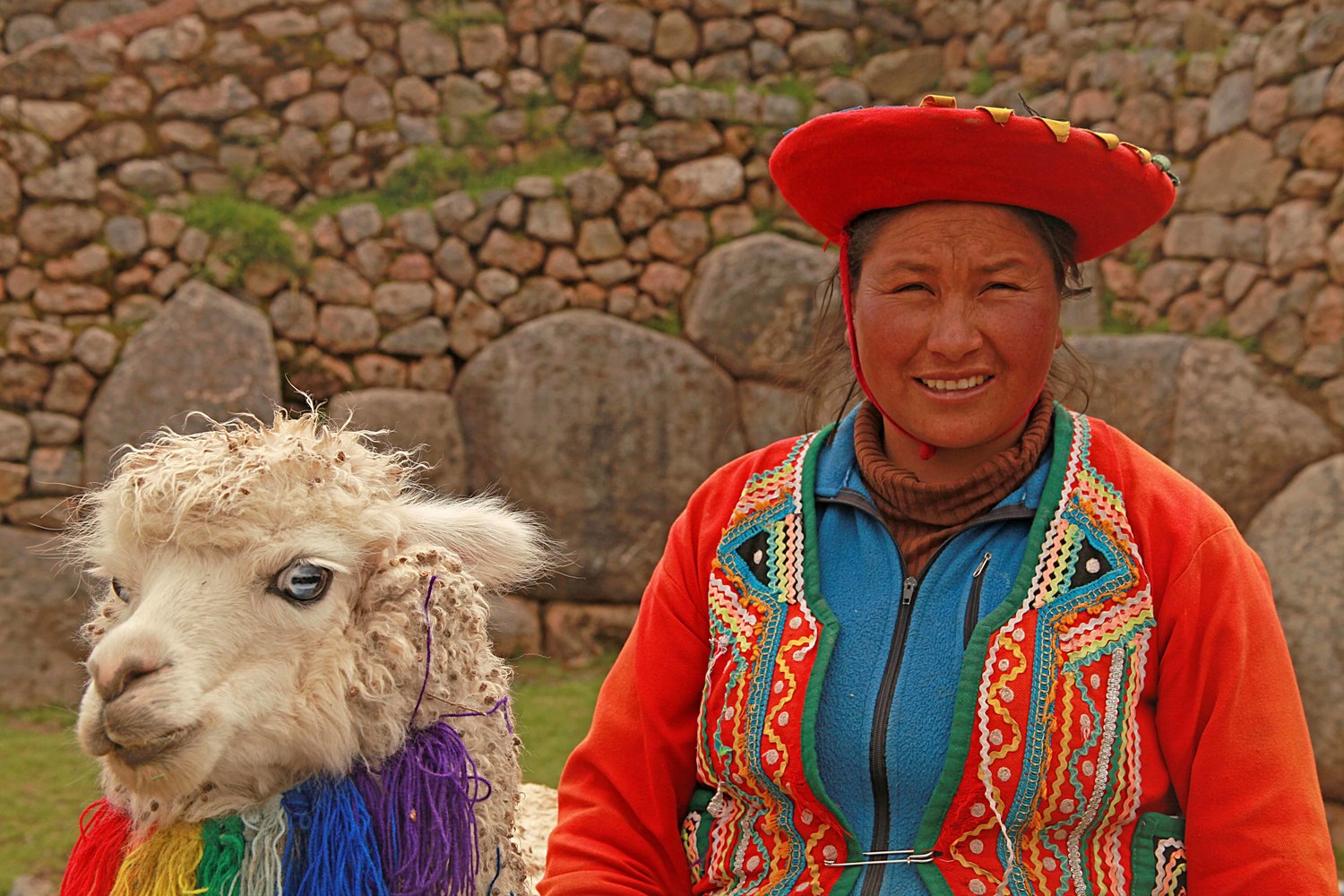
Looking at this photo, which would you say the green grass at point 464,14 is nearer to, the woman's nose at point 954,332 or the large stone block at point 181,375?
the large stone block at point 181,375

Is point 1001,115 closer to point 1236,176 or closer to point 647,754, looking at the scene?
point 647,754

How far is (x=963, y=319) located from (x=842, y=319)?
37 cm

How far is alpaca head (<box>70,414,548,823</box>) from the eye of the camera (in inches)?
54.8

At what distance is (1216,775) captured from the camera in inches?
57.1

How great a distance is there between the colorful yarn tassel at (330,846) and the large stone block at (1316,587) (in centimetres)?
358

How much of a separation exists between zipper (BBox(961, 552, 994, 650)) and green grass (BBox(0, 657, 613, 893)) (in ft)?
7.20

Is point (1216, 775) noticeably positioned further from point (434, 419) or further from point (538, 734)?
point (434, 419)

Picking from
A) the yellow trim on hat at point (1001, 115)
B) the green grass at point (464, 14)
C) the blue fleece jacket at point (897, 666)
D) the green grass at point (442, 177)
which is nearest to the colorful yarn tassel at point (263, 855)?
the blue fleece jacket at point (897, 666)

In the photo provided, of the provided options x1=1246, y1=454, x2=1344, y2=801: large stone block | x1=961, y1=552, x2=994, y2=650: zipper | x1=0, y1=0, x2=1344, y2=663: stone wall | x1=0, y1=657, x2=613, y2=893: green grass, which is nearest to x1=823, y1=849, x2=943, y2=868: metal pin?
x1=961, y1=552, x2=994, y2=650: zipper

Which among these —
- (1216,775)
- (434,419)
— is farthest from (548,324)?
(1216,775)

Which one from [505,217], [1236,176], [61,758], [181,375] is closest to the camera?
[61,758]

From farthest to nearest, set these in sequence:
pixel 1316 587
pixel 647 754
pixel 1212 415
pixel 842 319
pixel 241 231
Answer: pixel 241 231, pixel 1212 415, pixel 1316 587, pixel 842 319, pixel 647 754

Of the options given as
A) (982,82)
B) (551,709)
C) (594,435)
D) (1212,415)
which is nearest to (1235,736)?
(1212,415)

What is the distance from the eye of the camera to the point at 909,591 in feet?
5.23
